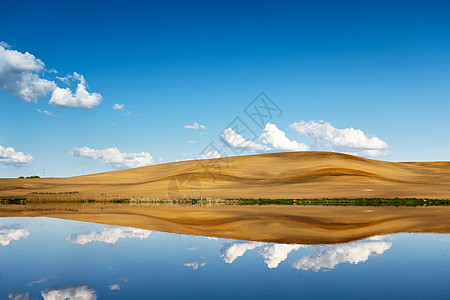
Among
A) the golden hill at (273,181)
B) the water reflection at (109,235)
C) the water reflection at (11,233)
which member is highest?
the golden hill at (273,181)

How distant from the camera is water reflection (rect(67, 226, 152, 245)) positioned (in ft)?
65.8

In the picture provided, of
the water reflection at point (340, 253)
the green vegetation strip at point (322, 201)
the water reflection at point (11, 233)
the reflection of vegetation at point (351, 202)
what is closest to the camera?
the water reflection at point (340, 253)

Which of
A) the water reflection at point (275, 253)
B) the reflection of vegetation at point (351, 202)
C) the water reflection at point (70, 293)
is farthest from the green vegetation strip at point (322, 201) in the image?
the water reflection at point (70, 293)

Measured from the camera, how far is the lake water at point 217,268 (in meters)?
10.7

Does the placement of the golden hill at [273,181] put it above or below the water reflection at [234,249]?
above

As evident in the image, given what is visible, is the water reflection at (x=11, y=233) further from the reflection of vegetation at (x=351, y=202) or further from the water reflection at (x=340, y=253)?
the reflection of vegetation at (x=351, y=202)

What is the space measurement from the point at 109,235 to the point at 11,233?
6453mm

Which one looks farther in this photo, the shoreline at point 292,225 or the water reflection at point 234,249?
the shoreline at point 292,225

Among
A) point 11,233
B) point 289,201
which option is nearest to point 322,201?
point 289,201

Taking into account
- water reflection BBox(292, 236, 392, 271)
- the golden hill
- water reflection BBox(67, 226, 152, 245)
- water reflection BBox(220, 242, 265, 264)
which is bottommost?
water reflection BBox(292, 236, 392, 271)

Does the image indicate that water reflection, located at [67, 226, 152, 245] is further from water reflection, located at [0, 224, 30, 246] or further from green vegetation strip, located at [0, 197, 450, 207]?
green vegetation strip, located at [0, 197, 450, 207]

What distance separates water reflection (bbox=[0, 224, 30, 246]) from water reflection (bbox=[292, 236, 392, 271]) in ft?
48.0

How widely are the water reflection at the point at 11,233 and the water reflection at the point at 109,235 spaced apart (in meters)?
2.89

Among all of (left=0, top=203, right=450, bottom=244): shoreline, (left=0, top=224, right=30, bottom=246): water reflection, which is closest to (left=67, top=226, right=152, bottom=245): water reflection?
(left=0, top=203, right=450, bottom=244): shoreline
